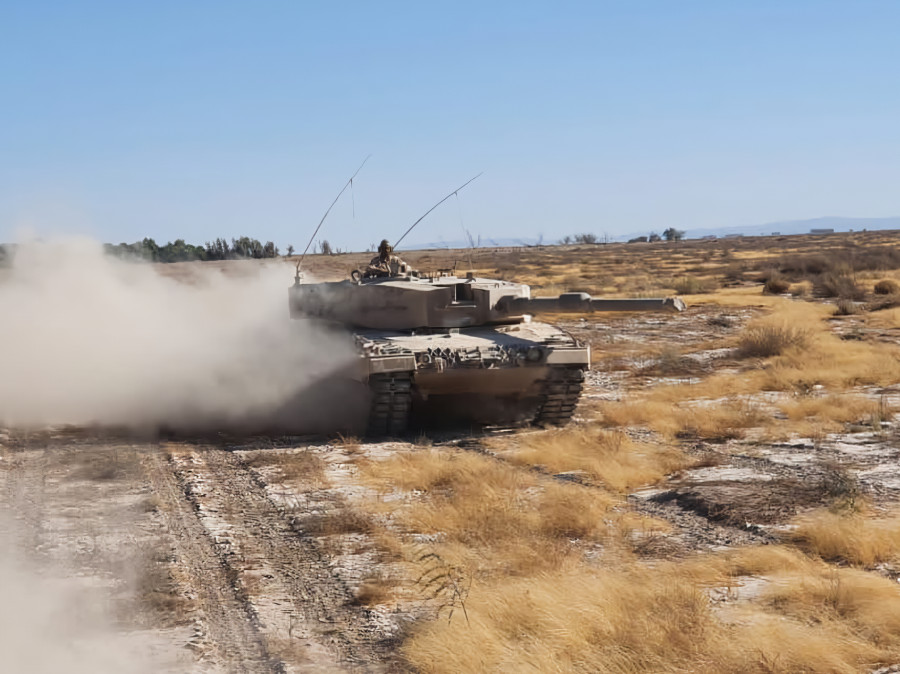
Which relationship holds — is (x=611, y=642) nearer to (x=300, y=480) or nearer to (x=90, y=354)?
(x=300, y=480)

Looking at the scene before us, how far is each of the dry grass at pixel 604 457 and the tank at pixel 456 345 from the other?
87cm

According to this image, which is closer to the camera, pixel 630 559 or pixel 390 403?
pixel 630 559

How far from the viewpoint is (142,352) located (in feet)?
56.4

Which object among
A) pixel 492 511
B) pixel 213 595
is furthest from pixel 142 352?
pixel 213 595

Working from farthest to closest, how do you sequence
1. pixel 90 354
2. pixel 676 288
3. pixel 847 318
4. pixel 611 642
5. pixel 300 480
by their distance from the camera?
pixel 676 288, pixel 847 318, pixel 90 354, pixel 300 480, pixel 611 642

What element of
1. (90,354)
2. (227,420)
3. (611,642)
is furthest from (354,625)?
(90,354)

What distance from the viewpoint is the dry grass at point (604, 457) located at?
10844mm

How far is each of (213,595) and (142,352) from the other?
35.1ft

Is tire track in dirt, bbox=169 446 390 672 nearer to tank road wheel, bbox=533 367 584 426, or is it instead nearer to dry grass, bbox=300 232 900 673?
dry grass, bbox=300 232 900 673

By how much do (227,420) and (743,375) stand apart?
892cm

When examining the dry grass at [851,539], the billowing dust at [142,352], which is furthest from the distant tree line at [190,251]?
the dry grass at [851,539]

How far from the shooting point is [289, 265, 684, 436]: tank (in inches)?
502

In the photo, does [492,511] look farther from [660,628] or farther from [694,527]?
[660,628]

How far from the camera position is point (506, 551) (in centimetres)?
798
